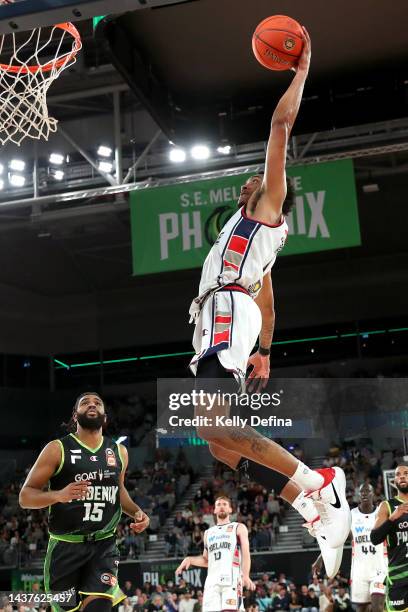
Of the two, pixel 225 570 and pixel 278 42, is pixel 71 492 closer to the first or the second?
pixel 278 42

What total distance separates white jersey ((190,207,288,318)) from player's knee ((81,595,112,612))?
1.91 meters

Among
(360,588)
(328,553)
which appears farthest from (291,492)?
(360,588)

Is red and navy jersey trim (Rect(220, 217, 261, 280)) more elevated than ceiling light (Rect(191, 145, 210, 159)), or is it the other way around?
ceiling light (Rect(191, 145, 210, 159))

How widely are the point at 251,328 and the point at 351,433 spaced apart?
1256 mm

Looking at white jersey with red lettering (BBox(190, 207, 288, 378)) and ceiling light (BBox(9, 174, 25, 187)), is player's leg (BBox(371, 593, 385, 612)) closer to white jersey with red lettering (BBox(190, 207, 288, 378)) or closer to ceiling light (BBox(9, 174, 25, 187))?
white jersey with red lettering (BBox(190, 207, 288, 378))

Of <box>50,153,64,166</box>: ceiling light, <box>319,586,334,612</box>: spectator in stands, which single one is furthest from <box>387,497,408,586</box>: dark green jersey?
<box>50,153,64,166</box>: ceiling light

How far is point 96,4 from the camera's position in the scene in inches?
215

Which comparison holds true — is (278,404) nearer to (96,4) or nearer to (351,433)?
(351,433)

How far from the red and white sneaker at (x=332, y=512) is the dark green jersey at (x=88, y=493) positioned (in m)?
1.40

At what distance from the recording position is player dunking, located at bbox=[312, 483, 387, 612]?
10.5m

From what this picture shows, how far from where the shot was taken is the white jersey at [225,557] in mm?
10109

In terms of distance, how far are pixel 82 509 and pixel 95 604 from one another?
596 millimetres

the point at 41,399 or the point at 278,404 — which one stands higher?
the point at 41,399

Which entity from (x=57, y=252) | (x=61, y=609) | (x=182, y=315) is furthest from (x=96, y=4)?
(x=182, y=315)
